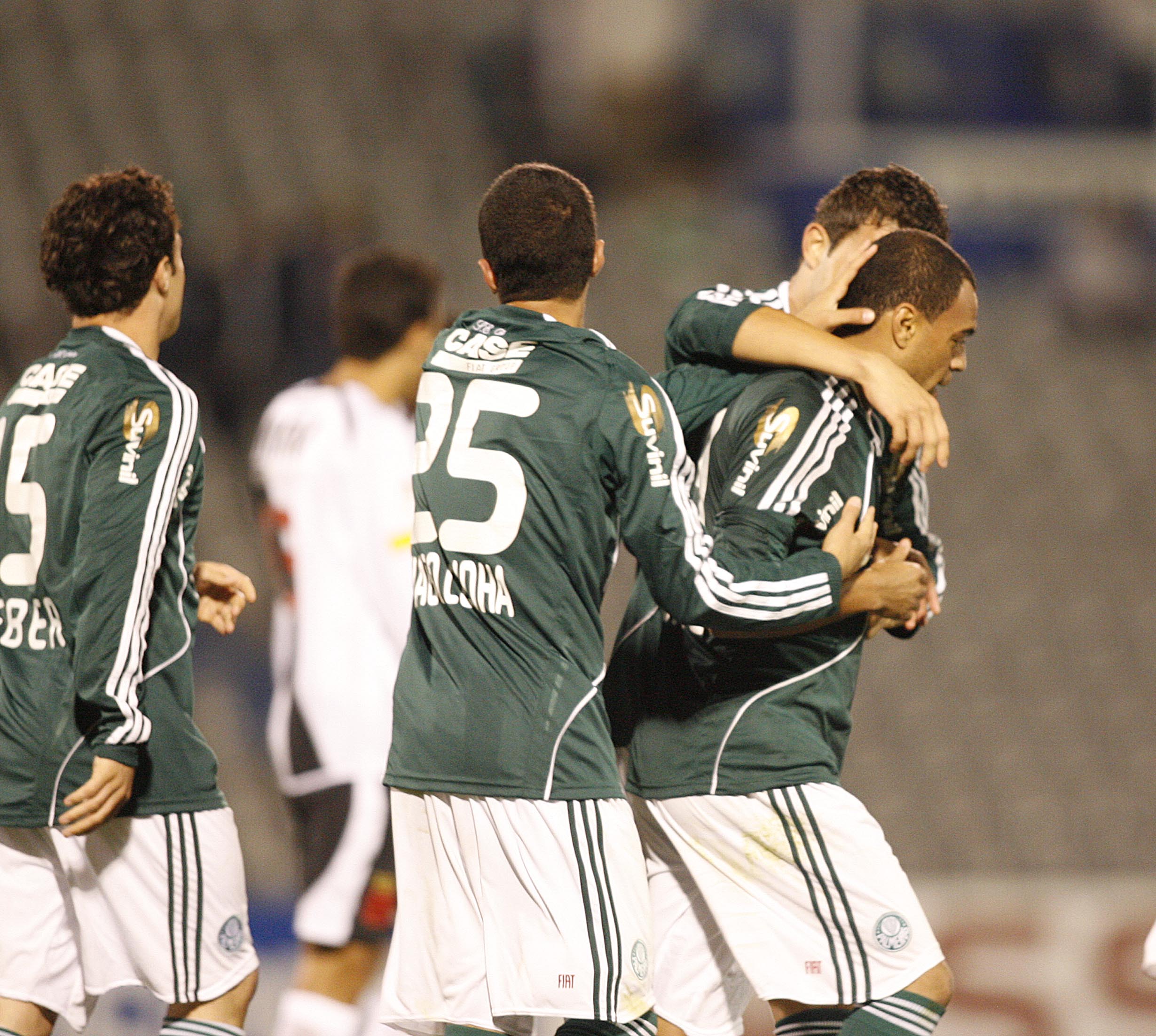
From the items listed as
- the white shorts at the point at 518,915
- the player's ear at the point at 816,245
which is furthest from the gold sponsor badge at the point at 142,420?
the player's ear at the point at 816,245

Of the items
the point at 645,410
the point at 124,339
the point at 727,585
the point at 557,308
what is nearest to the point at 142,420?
the point at 124,339

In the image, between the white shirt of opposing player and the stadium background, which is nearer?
the white shirt of opposing player

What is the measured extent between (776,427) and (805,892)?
2.64 ft

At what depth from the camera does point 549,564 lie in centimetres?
279

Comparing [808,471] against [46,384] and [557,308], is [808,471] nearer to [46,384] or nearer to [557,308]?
[557,308]

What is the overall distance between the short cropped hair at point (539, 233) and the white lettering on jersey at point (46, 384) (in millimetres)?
762

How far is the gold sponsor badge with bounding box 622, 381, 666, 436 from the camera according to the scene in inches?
109

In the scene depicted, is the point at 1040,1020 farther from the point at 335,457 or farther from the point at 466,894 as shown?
the point at 466,894

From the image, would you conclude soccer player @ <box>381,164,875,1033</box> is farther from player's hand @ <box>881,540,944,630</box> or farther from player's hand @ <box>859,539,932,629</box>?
player's hand @ <box>881,540,944,630</box>

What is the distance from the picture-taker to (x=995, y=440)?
35.1ft

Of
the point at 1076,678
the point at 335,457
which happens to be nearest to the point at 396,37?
the point at 1076,678

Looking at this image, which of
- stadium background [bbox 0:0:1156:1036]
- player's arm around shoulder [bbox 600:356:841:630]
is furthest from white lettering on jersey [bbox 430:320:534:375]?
stadium background [bbox 0:0:1156:1036]

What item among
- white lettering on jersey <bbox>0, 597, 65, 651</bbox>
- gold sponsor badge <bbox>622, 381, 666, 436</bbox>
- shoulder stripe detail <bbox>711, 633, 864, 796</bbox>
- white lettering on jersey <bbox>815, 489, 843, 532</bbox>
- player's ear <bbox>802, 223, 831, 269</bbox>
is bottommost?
shoulder stripe detail <bbox>711, 633, 864, 796</bbox>

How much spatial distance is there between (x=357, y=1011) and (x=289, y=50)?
27.0 ft
